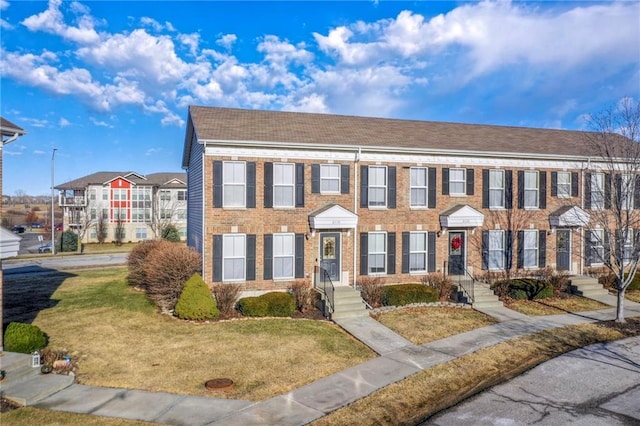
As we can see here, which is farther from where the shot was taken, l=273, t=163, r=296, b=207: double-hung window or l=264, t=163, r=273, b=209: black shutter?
l=273, t=163, r=296, b=207: double-hung window

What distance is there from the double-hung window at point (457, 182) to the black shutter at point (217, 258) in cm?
1135

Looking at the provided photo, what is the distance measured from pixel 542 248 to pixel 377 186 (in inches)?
390

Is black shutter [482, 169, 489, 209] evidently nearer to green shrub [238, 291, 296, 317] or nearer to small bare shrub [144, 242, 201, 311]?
green shrub [238, 291, 296, 317]

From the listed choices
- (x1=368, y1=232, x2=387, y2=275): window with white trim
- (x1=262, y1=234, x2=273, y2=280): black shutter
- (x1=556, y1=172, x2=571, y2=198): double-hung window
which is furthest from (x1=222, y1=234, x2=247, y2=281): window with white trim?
(x1=556, y1=172, x2=571, y2=198): double-hung window

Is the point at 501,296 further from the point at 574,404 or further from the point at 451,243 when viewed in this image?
the point at 574,404

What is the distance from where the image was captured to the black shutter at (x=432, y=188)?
67.2 feet

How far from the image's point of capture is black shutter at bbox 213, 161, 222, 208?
17469mm

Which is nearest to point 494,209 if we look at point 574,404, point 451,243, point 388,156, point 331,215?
point 451,243

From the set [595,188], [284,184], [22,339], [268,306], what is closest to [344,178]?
[284,184]

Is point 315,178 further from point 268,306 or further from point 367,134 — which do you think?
point 268,306

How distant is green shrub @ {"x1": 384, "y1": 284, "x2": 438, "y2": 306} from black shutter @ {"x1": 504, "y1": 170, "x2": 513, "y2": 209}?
23.5 feet

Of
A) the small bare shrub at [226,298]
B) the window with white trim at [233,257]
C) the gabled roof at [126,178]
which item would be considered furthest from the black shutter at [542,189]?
the gabled roof at [126,178]

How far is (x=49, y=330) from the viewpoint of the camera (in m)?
13.4

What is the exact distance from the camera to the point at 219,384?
31.7 feet
